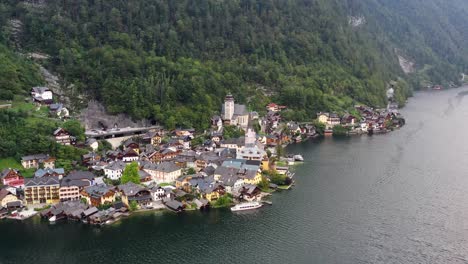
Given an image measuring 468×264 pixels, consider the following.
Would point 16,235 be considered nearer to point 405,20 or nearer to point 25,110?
point 25,110

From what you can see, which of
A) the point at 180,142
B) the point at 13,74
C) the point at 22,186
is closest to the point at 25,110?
the point at 13,74

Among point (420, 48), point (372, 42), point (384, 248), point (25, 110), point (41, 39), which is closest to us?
point (384, 248)

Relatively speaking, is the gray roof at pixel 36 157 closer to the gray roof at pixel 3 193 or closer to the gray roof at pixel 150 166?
the gray roof at pixel 3 193

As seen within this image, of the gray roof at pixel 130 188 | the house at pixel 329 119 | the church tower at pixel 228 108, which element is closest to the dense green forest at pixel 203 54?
the house at pixel 329 119

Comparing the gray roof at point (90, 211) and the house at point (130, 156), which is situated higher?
the house at point (130, 156)

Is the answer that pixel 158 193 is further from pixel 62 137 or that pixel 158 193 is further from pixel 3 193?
pixel 62 137

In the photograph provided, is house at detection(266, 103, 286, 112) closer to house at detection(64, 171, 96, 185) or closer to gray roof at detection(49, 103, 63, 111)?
gray roof at detection(49, 103, 63, 111)

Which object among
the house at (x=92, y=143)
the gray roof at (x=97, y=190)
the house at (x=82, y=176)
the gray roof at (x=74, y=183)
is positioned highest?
Answer: the house at (x=92, y=143)
